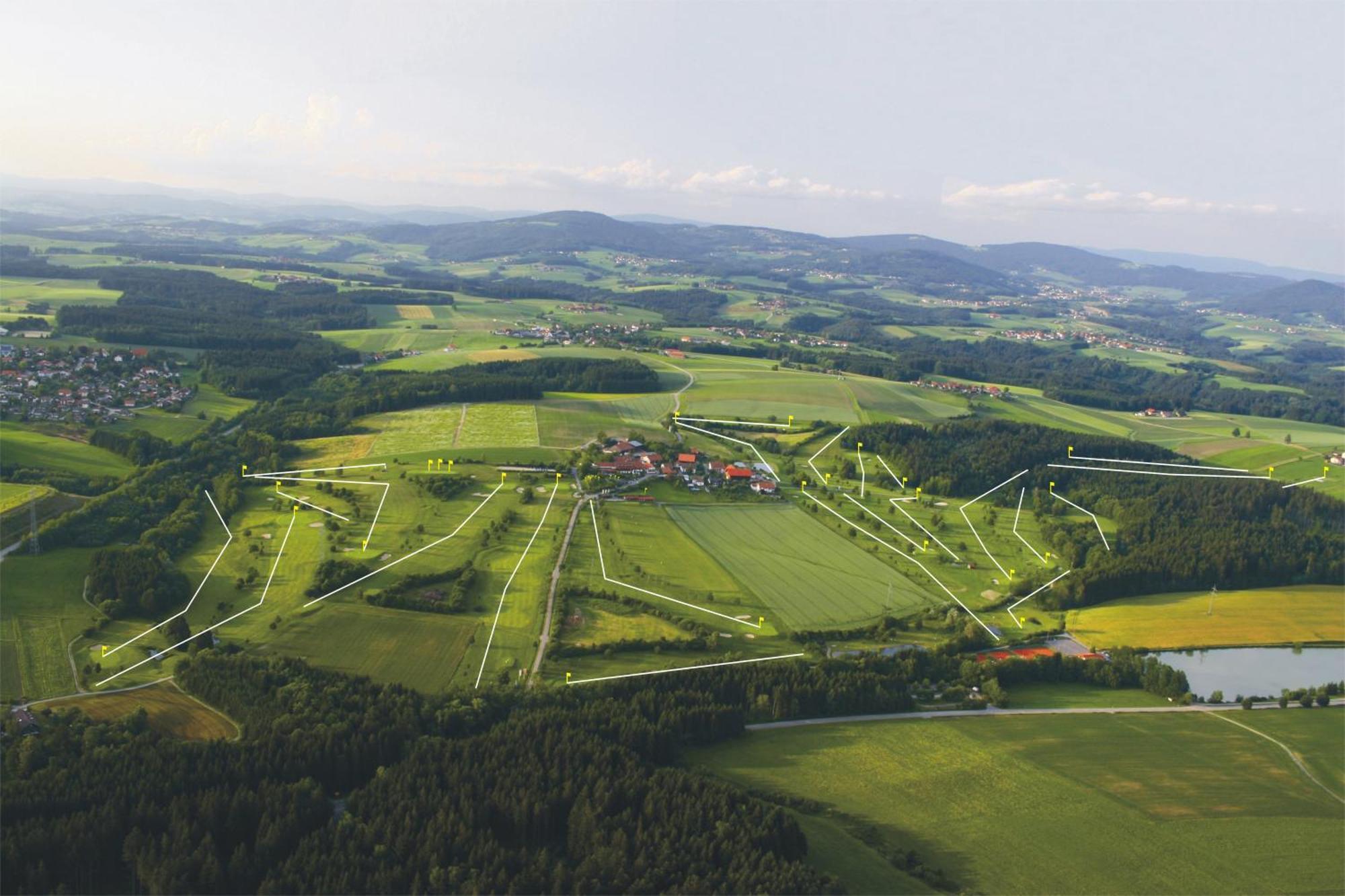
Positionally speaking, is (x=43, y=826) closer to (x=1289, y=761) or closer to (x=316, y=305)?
(x=1289, y=761)

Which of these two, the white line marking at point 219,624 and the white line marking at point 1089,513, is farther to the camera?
the white line marking at point 1089,513

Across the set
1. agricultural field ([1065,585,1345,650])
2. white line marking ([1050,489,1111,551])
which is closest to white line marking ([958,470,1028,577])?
white line marking ([1050,489,1111,551])

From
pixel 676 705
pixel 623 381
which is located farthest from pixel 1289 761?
pixel 623 381

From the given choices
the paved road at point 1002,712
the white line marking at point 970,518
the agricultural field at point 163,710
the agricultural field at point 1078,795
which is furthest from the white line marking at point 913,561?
the agricultural field at point 163,710

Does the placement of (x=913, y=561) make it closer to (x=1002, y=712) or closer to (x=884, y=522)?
(x=884, y=522)

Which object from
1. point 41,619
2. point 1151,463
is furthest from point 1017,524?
point 41,619

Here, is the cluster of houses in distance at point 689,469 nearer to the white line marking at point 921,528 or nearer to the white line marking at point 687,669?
the white line marking at point 921,528

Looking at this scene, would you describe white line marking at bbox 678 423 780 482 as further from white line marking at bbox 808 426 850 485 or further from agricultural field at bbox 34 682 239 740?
agricultural field at bbox 34 682 239 740
